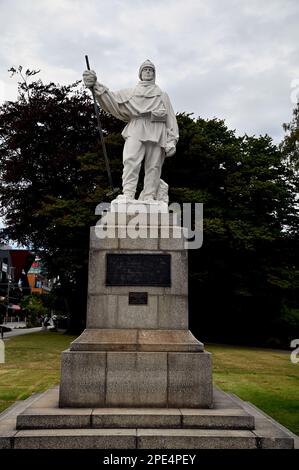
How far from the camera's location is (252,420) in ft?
19.2

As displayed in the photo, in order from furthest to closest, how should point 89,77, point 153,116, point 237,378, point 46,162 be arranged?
point 46,162 < point 237,378 < point 153,116 < point 89,77

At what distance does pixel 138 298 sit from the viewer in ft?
23.6

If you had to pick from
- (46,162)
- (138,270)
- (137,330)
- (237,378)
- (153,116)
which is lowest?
(237,378)

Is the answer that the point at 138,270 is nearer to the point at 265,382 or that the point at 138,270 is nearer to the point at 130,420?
the point at 130,420

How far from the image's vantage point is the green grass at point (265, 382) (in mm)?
8289

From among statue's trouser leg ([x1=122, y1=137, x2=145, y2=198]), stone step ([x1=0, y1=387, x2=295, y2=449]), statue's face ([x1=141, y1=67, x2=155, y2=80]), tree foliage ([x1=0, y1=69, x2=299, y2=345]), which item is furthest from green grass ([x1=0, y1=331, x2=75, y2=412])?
tree foliage ([x1=0, y1=69, x2=299, y2=345])

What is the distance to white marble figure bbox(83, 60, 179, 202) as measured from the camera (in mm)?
8305

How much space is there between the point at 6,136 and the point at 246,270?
1699cm

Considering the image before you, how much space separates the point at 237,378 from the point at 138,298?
6.13 m

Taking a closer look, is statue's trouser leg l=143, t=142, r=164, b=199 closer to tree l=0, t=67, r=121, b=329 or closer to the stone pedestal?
the stone pedestal

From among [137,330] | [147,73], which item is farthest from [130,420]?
[147,73]
